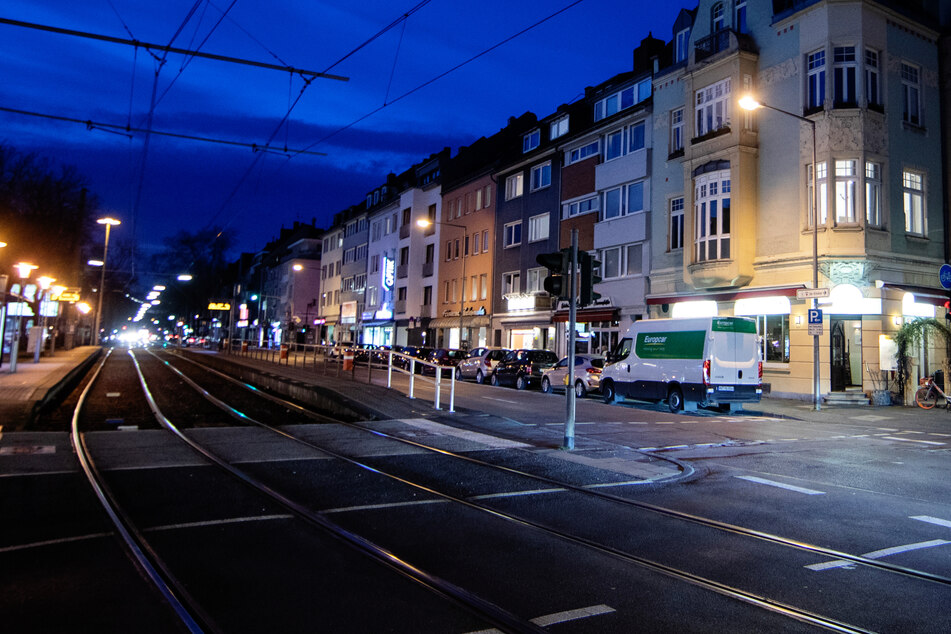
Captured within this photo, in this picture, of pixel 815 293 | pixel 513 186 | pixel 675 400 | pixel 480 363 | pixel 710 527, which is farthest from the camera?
pixel 513 186

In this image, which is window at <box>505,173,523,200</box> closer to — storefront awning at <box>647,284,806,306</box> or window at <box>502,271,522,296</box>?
window at <box>502,271,522,296</box>

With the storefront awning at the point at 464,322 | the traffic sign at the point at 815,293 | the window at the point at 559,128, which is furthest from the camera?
the storefront awning at the point at 464,322

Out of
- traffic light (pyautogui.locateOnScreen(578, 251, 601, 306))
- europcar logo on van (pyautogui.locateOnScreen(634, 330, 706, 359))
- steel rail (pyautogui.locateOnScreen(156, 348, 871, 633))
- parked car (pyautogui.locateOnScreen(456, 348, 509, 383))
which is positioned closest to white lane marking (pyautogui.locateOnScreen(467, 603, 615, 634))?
steel rail (pyautogui.locateOnScreen(156, 348, 871, 633))

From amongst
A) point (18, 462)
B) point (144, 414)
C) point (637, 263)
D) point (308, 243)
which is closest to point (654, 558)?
point (18, 462)

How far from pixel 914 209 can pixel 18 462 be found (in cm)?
2680

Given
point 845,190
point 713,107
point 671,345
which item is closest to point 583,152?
point 713,107

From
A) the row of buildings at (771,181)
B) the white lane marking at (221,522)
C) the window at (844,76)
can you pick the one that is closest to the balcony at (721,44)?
the row of buildings at (771,181)

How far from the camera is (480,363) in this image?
31.0 meters

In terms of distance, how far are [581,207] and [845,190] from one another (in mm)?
14182

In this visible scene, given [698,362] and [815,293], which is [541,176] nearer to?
[815,293]

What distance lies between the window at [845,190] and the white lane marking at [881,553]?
19.2 meters

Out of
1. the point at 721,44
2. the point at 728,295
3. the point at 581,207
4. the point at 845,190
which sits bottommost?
the point at 728,295

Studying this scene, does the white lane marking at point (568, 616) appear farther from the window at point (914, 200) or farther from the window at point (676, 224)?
the window at point (676, 224)

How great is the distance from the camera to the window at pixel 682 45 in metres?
29.4
